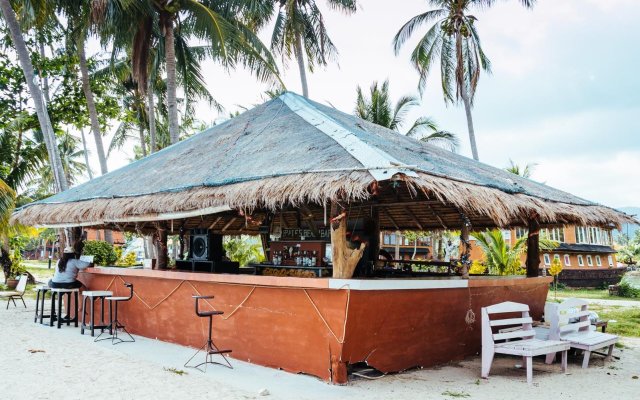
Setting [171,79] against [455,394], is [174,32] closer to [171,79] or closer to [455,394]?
[171,79]

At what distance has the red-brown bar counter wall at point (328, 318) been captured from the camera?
614cm

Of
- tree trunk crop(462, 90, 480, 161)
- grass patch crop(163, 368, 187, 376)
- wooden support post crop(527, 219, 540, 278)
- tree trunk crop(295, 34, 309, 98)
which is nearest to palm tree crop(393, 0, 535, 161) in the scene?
tree trunk crop(462, 90, 480, 161)

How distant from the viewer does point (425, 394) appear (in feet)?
19.1

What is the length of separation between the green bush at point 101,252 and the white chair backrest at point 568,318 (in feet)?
50.7

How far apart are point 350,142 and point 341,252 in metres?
1.44

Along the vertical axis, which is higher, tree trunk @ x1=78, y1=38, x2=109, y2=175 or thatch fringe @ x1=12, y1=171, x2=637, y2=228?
tree trunk @ x1=78, y1=38, x2=109, y2=175

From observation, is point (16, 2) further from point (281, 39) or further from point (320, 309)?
point (320, 309)

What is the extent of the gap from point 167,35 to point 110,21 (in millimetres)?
1592

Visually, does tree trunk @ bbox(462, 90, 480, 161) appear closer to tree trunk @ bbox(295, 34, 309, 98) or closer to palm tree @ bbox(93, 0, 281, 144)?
tree trunk @ bbox(295, 34, 309, 98)

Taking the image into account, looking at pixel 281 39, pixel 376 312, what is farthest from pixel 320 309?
pixel 281 39

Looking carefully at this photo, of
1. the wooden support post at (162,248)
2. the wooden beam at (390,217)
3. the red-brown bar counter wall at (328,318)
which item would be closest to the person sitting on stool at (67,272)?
the wooden support post at (162,248)

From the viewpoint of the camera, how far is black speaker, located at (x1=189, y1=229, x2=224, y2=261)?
29.3 feet

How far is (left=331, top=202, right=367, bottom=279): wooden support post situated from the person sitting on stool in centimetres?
643

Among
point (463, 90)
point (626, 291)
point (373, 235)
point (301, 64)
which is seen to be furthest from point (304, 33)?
point (626, 291)
